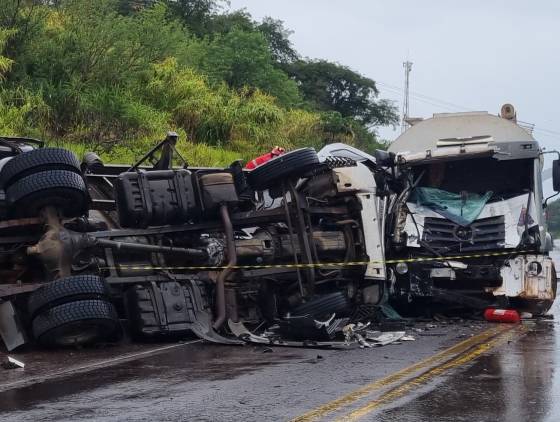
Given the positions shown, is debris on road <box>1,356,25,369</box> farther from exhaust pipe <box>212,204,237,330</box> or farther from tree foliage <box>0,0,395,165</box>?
tree foliage <box>0,0,395,165</box>

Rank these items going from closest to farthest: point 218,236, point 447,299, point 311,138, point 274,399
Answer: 1. point 274,399
2. point 218,236
3. point 447,299
4. point 311,138

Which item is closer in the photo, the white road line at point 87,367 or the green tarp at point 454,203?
the white road line at point 87,367

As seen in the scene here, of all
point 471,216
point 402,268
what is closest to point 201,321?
point 402,268

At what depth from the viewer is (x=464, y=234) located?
40.9ft

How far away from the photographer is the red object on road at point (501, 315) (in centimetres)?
1184

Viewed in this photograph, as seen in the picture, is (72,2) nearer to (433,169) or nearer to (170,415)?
(433,169)

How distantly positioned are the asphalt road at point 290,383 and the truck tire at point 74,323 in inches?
7.0

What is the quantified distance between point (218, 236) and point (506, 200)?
172 inches

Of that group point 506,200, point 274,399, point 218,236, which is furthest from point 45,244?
point 506,200

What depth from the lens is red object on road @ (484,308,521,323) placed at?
11844mm

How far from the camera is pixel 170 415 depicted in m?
6.00

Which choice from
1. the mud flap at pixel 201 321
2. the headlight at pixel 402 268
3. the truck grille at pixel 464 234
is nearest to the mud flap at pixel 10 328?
the mud flap at pixel 201 321

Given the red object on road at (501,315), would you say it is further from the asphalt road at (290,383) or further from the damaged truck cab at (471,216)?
the asphalt road at (290,383)

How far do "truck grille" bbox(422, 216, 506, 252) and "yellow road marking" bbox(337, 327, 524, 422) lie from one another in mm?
2117
